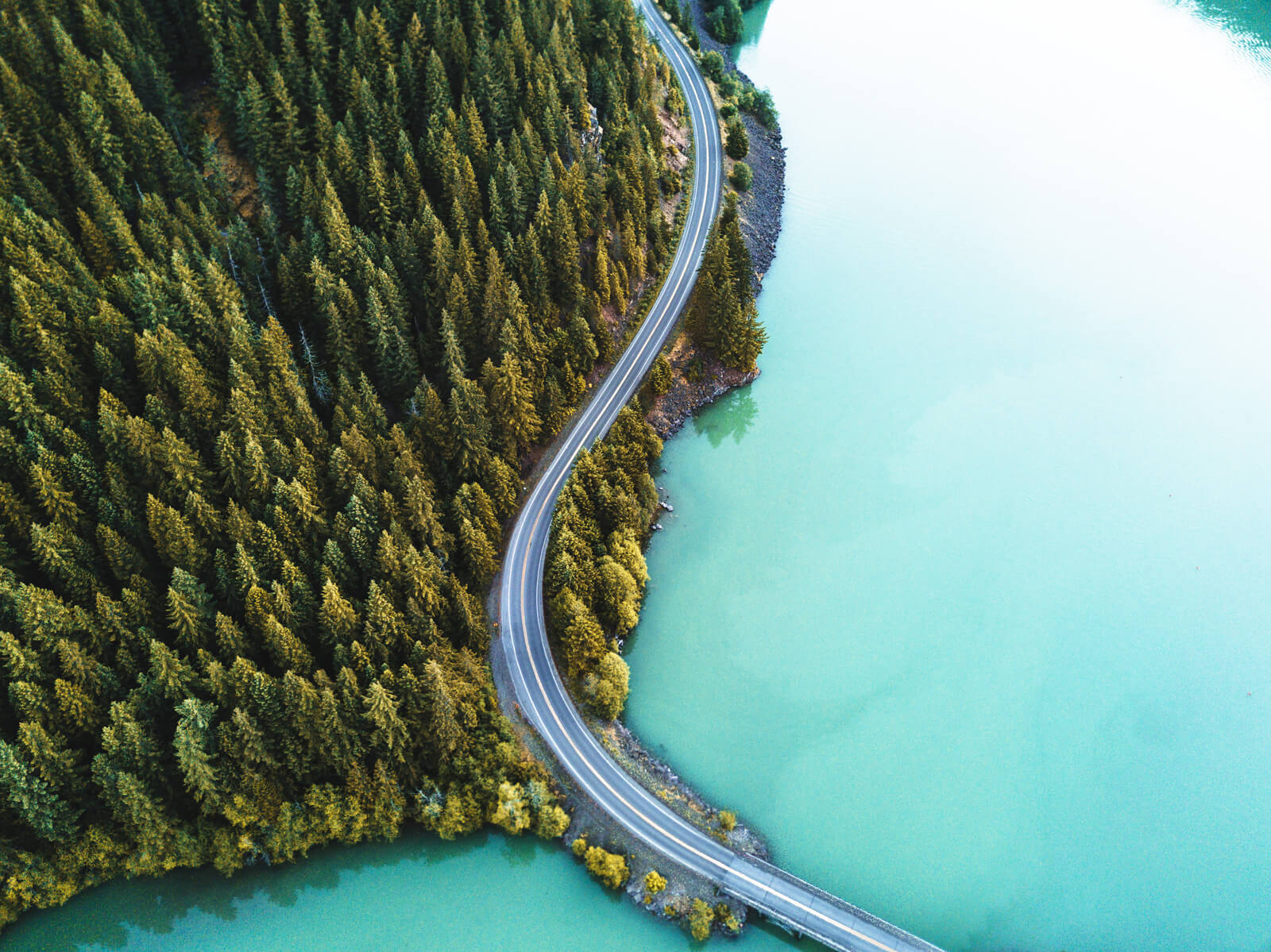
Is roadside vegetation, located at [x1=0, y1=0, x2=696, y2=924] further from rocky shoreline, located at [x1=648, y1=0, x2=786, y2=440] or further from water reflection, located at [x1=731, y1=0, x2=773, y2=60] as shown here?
water reflection, located at [x1=731, y1=0, x2=773, y2=60]

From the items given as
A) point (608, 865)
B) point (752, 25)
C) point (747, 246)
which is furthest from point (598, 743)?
point (752, 25)

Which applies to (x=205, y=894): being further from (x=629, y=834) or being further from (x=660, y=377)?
(x=660, y=377)

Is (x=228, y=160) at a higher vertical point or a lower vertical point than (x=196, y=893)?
higher

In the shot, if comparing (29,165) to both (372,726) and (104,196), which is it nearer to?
(104,196)

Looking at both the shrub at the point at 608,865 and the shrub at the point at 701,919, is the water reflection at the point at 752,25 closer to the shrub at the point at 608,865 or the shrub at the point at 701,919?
the shrub at the point at 608,865

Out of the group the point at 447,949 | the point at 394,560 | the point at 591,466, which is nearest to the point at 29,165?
the point at 394,560
